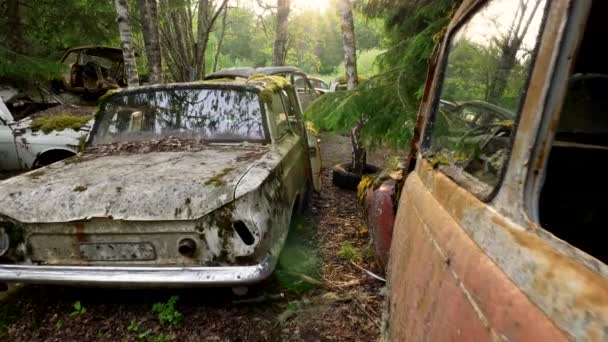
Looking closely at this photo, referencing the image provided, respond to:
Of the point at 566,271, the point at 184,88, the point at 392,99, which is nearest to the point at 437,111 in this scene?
the point at 566,271

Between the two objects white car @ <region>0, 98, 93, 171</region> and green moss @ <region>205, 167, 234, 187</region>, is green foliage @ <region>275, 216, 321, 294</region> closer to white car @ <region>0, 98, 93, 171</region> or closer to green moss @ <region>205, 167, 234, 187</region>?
green moss @ <region>205, 167, 234, 187</region>

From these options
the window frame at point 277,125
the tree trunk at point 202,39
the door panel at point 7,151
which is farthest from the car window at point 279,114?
the tree trunk at point 202,39

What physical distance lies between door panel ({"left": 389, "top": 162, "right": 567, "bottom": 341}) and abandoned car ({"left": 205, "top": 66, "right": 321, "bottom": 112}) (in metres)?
7.88

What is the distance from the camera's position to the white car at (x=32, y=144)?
560 cm

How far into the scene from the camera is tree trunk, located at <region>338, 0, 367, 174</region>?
5.54 meters

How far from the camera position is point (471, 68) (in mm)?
1642

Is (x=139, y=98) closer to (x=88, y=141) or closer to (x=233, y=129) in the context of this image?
(x=88, y=141)

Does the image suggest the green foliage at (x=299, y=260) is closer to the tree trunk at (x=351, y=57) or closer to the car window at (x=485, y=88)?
the tree trunk at (x=351, y=57)

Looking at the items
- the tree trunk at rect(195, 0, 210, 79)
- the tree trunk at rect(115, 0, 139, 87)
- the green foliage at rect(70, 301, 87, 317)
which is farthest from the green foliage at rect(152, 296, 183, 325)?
the tree trunk at rect(195, 0, 210, 79)

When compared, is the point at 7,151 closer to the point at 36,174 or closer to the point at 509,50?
the point at 36,174

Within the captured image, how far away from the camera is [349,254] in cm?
388

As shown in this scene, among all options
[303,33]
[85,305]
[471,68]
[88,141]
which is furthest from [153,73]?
[303,33]

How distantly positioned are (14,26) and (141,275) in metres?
10.4

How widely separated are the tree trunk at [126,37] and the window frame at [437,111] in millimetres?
6623
